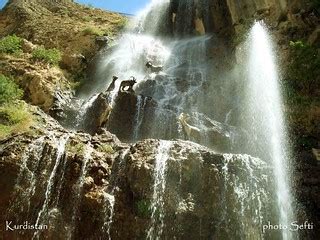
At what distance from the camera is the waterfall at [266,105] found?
12766mm

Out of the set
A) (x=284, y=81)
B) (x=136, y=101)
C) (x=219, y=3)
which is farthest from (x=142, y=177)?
(x=219, y=3)

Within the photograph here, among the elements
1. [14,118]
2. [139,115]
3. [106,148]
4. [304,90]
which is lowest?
[106,148]

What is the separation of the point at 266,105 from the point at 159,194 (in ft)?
25.9

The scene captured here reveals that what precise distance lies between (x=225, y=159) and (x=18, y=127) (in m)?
5.35

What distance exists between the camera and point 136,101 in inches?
593

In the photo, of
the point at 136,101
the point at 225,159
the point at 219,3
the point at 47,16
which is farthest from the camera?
the point at 47,16

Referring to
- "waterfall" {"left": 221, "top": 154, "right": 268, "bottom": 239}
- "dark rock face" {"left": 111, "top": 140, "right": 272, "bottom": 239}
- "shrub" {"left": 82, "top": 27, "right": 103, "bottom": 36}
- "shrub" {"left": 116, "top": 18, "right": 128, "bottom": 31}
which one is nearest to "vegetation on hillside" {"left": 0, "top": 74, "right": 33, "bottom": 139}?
"dark rock face" {"left": 111, "top": 140, "right": 272, "bottom": 239}

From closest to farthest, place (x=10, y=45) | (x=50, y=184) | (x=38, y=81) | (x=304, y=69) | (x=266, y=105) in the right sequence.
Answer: (x=50, y=184) < (x=304, y=69) < (x=266, y=105) < (x=38, y=81) < (x=10, y=45)

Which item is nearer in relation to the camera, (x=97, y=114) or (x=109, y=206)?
(x=109, y=206)

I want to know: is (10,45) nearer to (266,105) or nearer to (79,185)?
(266,105)

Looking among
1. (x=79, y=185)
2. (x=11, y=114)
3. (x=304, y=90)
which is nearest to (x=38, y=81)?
(x=11, y=114)

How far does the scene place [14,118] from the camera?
37.6 feet

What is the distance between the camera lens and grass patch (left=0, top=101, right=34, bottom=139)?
1056 cm

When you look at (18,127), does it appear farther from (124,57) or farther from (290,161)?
(124,57)
